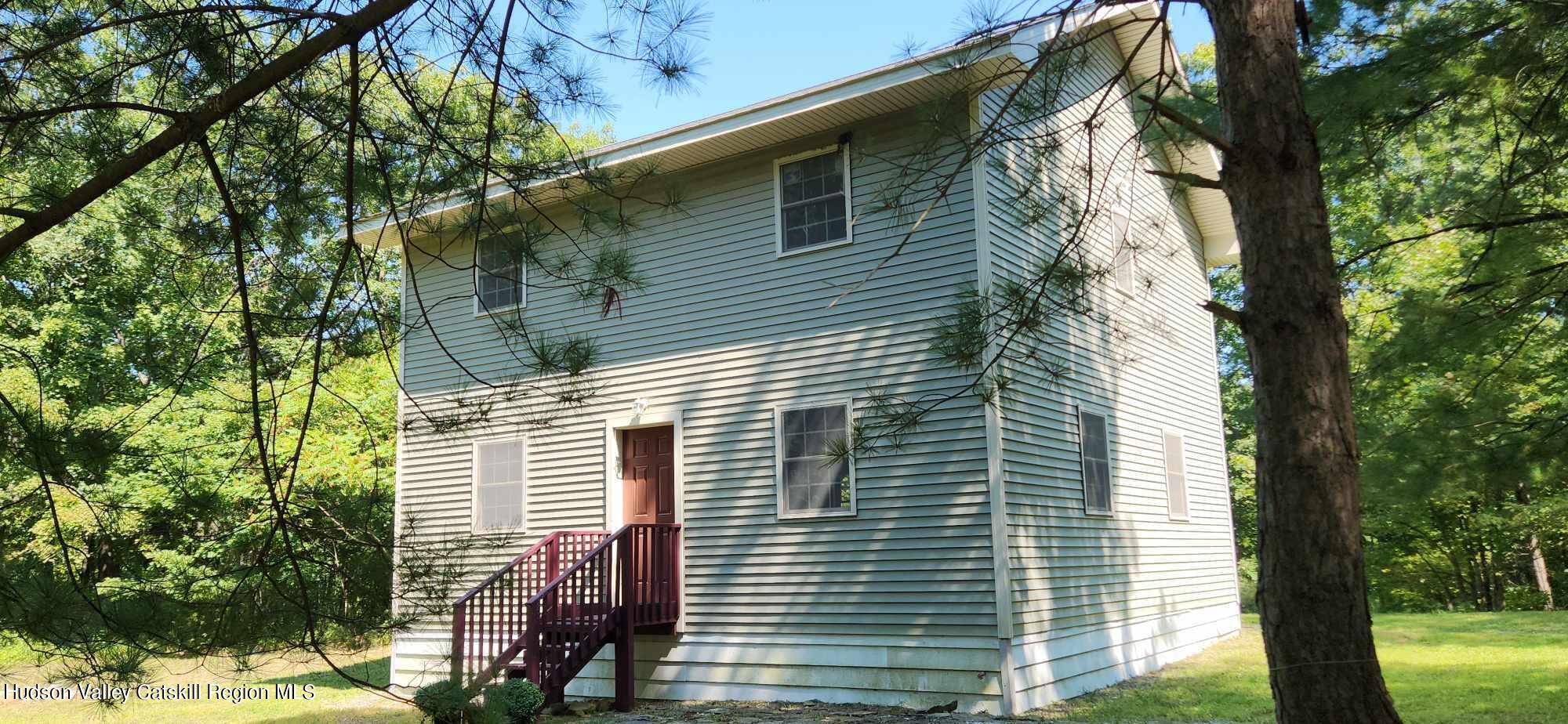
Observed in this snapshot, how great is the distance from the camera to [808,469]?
9258 millimetres

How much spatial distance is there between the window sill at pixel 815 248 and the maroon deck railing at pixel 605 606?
2675 mm

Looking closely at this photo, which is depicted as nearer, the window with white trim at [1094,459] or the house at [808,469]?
the house at [808,469]

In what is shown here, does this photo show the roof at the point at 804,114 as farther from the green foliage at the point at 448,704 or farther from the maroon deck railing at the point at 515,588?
the green foliage at the point at 448,704

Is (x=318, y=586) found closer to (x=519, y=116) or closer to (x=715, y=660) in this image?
(x=519, y=116)

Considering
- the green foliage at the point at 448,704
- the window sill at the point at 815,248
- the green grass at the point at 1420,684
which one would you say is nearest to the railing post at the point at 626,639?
the window sill at the point at 815,248

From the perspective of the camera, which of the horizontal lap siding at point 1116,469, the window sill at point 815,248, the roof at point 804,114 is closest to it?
the roof at point 804,114

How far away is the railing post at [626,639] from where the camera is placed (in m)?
9.09

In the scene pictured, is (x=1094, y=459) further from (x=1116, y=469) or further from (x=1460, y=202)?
(x=1460, y=202)

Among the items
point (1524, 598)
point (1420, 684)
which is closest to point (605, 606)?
point (1420, 684)

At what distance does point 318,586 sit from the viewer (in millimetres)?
3564

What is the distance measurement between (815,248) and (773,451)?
1834 mm

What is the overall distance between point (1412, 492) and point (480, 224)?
221 inches

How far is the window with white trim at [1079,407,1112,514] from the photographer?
1007 cm

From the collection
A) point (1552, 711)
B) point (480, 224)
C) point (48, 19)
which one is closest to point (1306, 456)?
point (480, 224)
